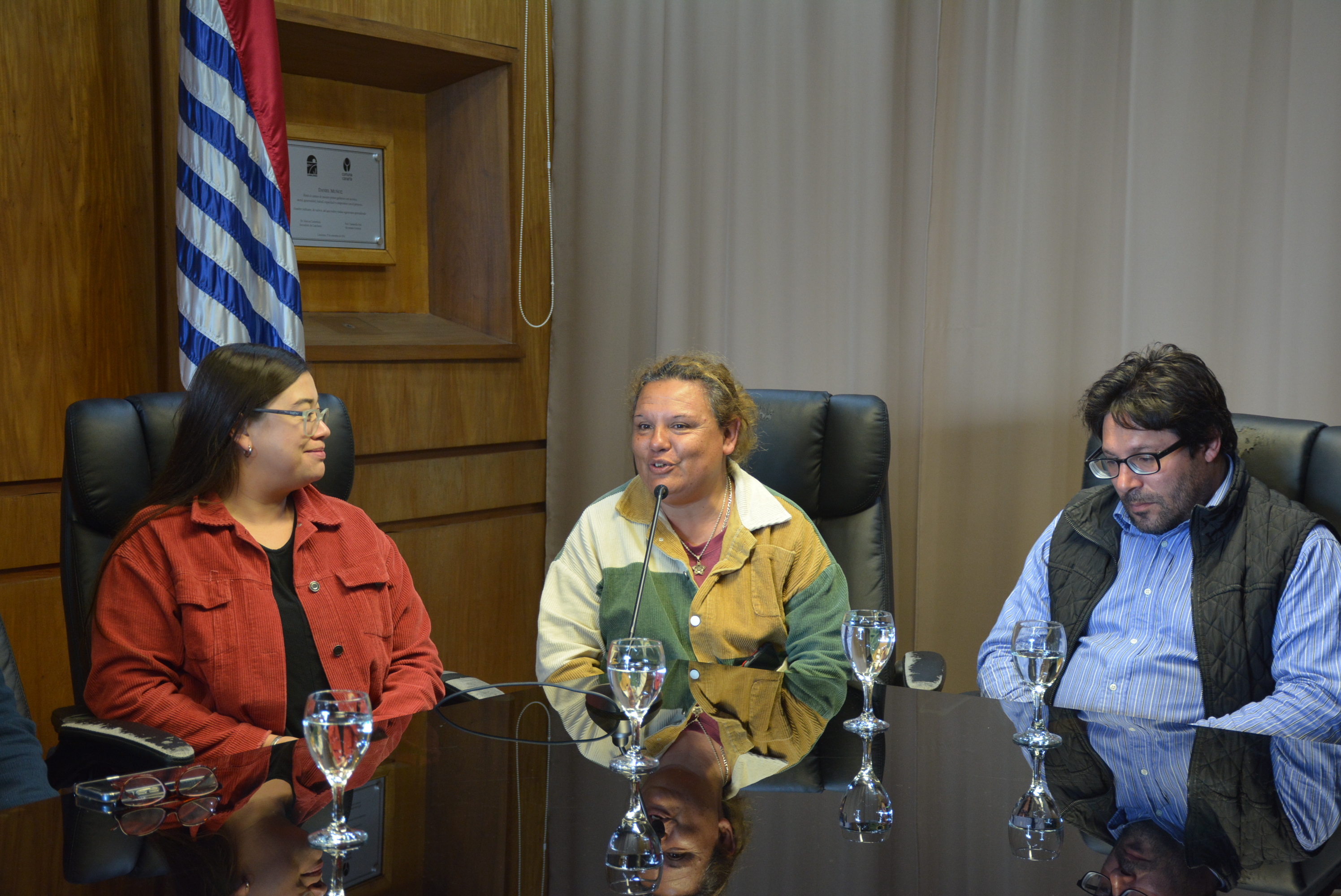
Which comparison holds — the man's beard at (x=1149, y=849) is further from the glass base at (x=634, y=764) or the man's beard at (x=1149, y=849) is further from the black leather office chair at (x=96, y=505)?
the black leather office chair at (x=96, y=505)

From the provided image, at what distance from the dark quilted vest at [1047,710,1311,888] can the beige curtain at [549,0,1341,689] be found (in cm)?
137

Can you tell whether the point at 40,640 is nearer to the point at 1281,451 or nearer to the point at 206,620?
the point at 206,620

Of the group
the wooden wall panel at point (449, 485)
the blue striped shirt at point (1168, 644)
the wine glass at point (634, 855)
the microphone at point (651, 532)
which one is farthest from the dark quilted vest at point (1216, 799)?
the wooden wall panel at point (449, 485)

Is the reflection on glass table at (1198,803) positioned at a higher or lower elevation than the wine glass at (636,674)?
lower

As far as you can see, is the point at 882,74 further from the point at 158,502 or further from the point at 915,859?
the point at 915,859

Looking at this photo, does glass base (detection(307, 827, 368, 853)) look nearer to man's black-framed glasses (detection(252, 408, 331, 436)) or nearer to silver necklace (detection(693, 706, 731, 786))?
silver necklace (detection(693, 706, 731, 786))

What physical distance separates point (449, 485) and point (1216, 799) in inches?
104

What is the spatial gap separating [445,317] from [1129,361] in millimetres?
2367

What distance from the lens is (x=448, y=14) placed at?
11.2 feet

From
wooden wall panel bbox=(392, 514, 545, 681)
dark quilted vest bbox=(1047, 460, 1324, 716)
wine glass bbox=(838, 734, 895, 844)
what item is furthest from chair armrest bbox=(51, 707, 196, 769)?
wooden wall panel bbox=(392, 514, 545, 681)

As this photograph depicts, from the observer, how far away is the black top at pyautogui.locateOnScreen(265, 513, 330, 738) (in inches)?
75.3

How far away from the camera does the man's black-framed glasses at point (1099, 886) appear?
1.04 metres

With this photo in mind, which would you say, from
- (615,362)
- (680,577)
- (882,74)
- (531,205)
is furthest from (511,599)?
(882,74)

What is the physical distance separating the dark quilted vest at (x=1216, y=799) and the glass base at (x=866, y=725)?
0.73 feet
